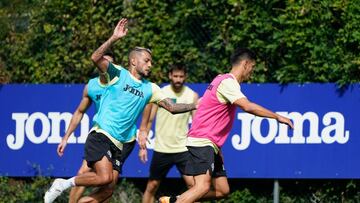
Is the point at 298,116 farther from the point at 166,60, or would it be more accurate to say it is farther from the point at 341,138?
the point at 166,60

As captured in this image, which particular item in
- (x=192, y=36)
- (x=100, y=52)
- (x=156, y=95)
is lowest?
(x=156, y=95)

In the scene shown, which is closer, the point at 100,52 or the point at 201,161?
the point at 100,52

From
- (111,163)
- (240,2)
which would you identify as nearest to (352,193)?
(240,2)

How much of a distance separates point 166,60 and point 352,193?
3.08 m

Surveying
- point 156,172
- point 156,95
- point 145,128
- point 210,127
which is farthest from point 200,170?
point 156,172

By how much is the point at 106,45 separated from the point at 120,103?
88 centimetres

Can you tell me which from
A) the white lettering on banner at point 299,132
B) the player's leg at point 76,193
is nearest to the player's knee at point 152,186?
the player's leg at point 76,193

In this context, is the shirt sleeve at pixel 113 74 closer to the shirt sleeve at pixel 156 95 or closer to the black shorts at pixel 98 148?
the shirt sleeve at pixel 156 95

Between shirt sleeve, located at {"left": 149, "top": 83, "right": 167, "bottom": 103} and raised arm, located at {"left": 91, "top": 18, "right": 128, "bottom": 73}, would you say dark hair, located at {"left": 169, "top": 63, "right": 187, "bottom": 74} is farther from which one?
raised arm, located at {"left": 91, "top": 18, "right": 128, "bottom": 73}

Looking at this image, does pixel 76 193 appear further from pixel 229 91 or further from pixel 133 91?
pixel 229 91

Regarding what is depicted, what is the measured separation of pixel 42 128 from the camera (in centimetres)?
1417

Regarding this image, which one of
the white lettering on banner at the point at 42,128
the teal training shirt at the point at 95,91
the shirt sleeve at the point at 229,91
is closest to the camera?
the shirt sleeve at the point at 229,91

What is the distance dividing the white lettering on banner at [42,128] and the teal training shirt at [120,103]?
2.77 m

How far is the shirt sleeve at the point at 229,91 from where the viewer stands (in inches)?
426
